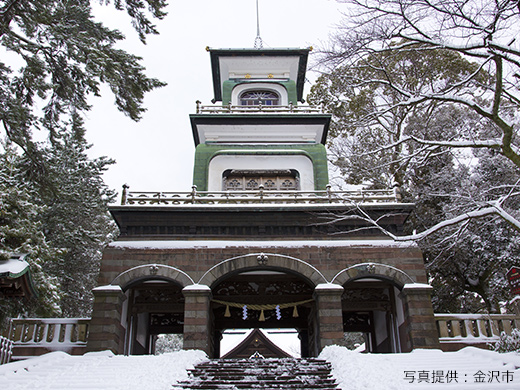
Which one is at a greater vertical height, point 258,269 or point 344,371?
point 258,269

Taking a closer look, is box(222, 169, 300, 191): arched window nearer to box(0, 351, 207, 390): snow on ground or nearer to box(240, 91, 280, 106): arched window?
box(240, 91, 280, 106): arched window

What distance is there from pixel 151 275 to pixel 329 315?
223 inches

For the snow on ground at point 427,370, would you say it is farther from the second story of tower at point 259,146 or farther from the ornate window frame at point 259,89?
the ornate window frame at point 259,89

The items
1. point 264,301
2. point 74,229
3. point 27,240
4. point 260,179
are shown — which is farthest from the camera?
point 74,229

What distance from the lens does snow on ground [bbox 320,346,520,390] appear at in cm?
902

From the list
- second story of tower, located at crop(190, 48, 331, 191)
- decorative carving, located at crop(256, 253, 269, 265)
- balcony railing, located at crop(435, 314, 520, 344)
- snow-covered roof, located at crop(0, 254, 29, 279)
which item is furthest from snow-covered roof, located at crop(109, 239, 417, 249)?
snow-covered roof, located at crop(0, 254, 29, 279)

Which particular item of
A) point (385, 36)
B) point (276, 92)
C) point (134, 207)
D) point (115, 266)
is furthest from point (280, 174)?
point (385, 36)

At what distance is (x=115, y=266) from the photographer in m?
14.2

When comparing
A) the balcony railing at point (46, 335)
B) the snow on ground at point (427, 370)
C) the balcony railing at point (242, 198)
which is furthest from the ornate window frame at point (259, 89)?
the snow on ground at point (427, 370)

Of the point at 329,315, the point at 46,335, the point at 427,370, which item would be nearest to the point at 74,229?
the point at 46,335

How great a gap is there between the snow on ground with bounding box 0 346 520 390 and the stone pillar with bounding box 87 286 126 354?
811 millimetres

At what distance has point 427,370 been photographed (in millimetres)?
10312

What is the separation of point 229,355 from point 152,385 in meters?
12.6

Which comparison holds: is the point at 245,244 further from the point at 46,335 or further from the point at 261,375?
the point at 46,335
